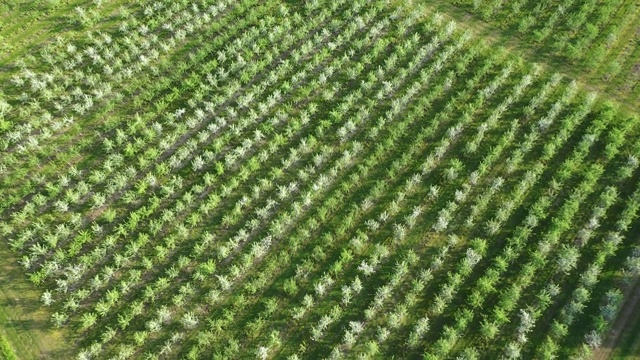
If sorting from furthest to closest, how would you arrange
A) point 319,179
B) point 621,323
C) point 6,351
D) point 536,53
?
point 536,53 → point 319,179 → point 621,323 → point 6,351

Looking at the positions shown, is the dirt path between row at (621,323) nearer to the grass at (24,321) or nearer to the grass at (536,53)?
the grass at (536,53)

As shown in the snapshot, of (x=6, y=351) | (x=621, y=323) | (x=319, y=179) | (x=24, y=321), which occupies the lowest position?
(x=6, y=351)

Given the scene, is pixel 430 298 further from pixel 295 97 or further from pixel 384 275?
pixel 295 97

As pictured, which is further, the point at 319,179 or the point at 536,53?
the point at 536,53

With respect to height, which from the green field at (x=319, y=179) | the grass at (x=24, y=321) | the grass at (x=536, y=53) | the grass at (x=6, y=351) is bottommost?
the grass at (x=6, y=351)

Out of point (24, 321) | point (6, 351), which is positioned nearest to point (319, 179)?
point (24, 321)

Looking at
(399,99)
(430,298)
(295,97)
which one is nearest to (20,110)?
(295,97)

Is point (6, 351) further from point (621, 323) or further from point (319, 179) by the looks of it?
point (621, 323)

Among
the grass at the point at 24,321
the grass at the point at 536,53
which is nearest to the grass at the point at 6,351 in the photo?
the grass at the point at 24,321
